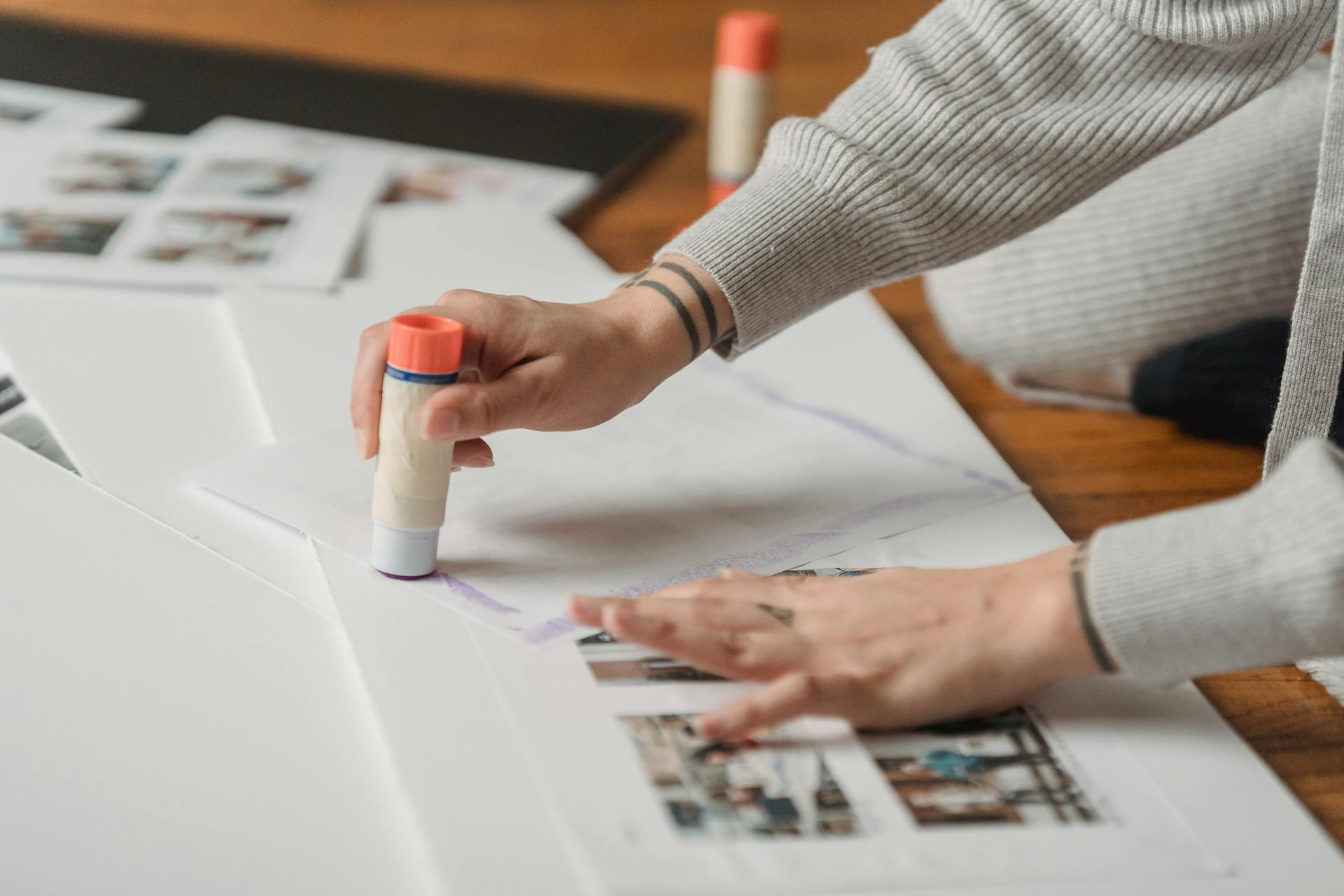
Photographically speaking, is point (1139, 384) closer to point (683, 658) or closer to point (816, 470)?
point (816, 470)

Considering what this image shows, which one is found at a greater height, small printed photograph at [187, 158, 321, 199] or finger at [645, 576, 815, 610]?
small printed photograph at [187, 158, 321, 199]

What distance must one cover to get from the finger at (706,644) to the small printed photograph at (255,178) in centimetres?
87

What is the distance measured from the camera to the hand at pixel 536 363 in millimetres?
725

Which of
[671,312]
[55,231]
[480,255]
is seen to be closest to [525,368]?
[671,312]

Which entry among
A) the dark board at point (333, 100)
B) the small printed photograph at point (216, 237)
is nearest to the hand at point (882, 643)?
the small printed photograph at point (216, 237)

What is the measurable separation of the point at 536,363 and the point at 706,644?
196 millimetres

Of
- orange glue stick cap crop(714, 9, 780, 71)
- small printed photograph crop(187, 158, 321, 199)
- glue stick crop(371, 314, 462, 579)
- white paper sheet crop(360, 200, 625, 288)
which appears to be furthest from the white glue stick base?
orange glue stick cap crop(714, 9, 780, 71)

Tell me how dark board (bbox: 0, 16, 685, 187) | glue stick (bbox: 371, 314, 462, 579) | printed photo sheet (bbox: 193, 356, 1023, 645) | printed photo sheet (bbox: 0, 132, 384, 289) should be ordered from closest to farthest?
1. glue stick (bbox: 371, 314, 462, 579)
2. printed photo sheet (bbox: 193, 356, 1023, 645)
3. printed photo sheet (bbox: 0, 132, 384, 289)
4. dark board (bbox: 0, 16, 685, 187)

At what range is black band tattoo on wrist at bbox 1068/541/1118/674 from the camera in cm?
67

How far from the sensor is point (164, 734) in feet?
2.16

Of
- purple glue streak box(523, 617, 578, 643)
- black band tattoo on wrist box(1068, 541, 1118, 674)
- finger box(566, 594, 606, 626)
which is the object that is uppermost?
purple glue streak box(523, 617, 578, 643)

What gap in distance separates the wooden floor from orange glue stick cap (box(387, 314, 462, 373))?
0.50 m

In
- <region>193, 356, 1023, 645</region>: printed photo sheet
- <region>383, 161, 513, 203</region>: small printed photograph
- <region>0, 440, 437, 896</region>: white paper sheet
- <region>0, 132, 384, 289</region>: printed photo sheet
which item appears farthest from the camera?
<region>383, 161, 513, 203</region>: small printed photograph

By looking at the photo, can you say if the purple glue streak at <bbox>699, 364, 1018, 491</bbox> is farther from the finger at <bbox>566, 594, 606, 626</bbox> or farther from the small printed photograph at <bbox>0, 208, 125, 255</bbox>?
the small printed photograph at <bbox>0, 208, 125, 255</bbox>
